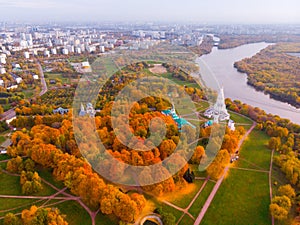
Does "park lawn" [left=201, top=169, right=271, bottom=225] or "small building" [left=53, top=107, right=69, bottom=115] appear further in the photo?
"small building" [left=53, top=107, right=69, bottom=115]

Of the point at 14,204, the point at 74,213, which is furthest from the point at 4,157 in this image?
the point at 74,213

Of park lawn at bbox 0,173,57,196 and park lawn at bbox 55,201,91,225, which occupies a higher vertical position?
park lawn at bbox 0,173,57,196

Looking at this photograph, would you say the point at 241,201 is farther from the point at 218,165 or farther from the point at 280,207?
the point at 218,165

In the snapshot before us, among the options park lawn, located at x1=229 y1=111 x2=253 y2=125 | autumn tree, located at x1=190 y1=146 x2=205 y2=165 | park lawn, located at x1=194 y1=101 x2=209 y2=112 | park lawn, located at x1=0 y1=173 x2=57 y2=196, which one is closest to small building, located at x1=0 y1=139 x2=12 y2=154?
park lawn, located at x1=0 y1=173 x2=57 y2=196

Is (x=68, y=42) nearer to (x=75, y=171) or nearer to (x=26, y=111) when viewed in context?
(x=26, y=111)

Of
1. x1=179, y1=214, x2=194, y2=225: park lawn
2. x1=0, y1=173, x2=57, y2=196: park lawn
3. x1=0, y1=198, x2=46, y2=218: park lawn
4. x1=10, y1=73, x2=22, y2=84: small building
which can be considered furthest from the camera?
x1=10, y1=73, x2=22, y2=84: small building

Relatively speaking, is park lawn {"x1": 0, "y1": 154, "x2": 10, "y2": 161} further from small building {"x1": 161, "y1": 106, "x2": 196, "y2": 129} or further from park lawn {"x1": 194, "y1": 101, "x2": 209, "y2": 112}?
park lawn {"x1": 194, "y1": 101, "x2": 209, "y2": 112}
